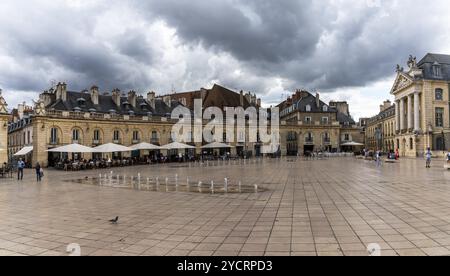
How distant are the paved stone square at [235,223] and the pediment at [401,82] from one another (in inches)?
1710

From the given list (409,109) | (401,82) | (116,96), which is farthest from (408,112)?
(116,96)

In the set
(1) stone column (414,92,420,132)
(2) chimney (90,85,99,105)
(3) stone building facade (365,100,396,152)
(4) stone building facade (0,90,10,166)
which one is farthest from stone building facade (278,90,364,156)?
(4) stone building facade (0,90,10,166)

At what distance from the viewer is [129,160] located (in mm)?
37562

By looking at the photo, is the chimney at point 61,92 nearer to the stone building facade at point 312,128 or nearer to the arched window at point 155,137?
the arched window at point 155,137

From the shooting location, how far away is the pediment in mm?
49475

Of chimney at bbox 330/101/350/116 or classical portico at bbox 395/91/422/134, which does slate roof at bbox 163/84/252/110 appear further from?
classical portico at bbox 395/91/422/134

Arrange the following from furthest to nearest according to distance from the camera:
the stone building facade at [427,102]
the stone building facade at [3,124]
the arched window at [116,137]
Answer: the stone building facade at [427,102] → the arched window at [116,137] → the stone building facade at [3,124]

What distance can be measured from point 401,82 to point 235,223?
55.4 metres

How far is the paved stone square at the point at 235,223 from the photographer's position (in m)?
5.92

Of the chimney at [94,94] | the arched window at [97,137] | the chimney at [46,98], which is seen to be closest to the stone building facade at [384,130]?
the arched window at [97,137]

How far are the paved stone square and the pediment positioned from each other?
4343 centimetres

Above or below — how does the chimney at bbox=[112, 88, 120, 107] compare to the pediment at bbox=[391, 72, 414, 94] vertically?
below

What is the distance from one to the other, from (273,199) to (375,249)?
612 cm
